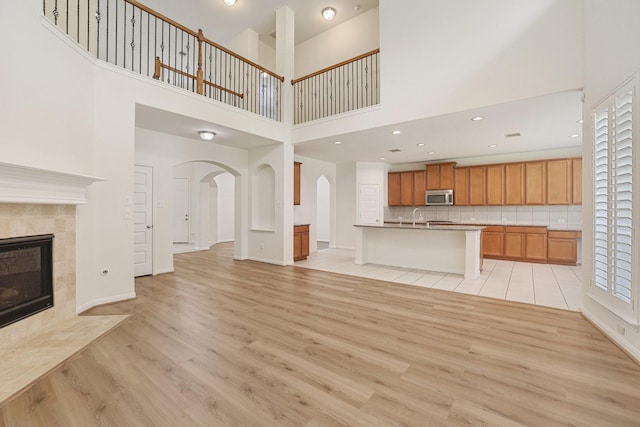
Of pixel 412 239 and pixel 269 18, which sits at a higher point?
pixel 269 18

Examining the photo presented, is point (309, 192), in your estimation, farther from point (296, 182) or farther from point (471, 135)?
point (471, 135)

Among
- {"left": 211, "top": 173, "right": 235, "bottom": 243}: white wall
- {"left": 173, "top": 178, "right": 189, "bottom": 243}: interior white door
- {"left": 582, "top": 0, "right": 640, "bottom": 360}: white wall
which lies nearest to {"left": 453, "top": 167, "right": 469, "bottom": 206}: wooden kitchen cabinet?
{"left": 582, "top": 0, "right": 640, "bottom": 360}: white wall

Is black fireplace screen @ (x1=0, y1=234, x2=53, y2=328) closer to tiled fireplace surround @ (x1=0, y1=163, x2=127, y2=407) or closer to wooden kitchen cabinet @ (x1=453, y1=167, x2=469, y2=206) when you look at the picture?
tiled fireplace surround @ (x1=0, y1=163, x2=127, y2=407)

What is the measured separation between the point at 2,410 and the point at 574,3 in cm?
635

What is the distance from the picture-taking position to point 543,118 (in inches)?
177

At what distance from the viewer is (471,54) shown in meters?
4.00

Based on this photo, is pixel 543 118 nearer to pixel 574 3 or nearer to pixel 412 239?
pixel 574 3

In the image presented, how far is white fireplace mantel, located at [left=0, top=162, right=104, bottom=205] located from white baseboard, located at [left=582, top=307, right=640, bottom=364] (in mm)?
5265

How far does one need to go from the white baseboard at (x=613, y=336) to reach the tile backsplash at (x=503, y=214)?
451 cm

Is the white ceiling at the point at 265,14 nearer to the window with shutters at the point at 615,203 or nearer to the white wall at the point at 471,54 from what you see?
the white wall at the point at 471,54

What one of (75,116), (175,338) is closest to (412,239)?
(175,338)

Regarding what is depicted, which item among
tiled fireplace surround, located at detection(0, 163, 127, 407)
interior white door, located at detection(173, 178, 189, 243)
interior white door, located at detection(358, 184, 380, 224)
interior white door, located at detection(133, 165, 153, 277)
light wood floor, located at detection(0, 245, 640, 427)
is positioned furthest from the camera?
interior white door, located at detection(173, 178, 189, 243)

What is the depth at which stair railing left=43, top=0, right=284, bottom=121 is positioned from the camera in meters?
3.59

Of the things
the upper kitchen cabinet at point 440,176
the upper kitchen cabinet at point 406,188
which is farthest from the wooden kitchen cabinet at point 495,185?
the upper kitchen cabinet at point 406,188
